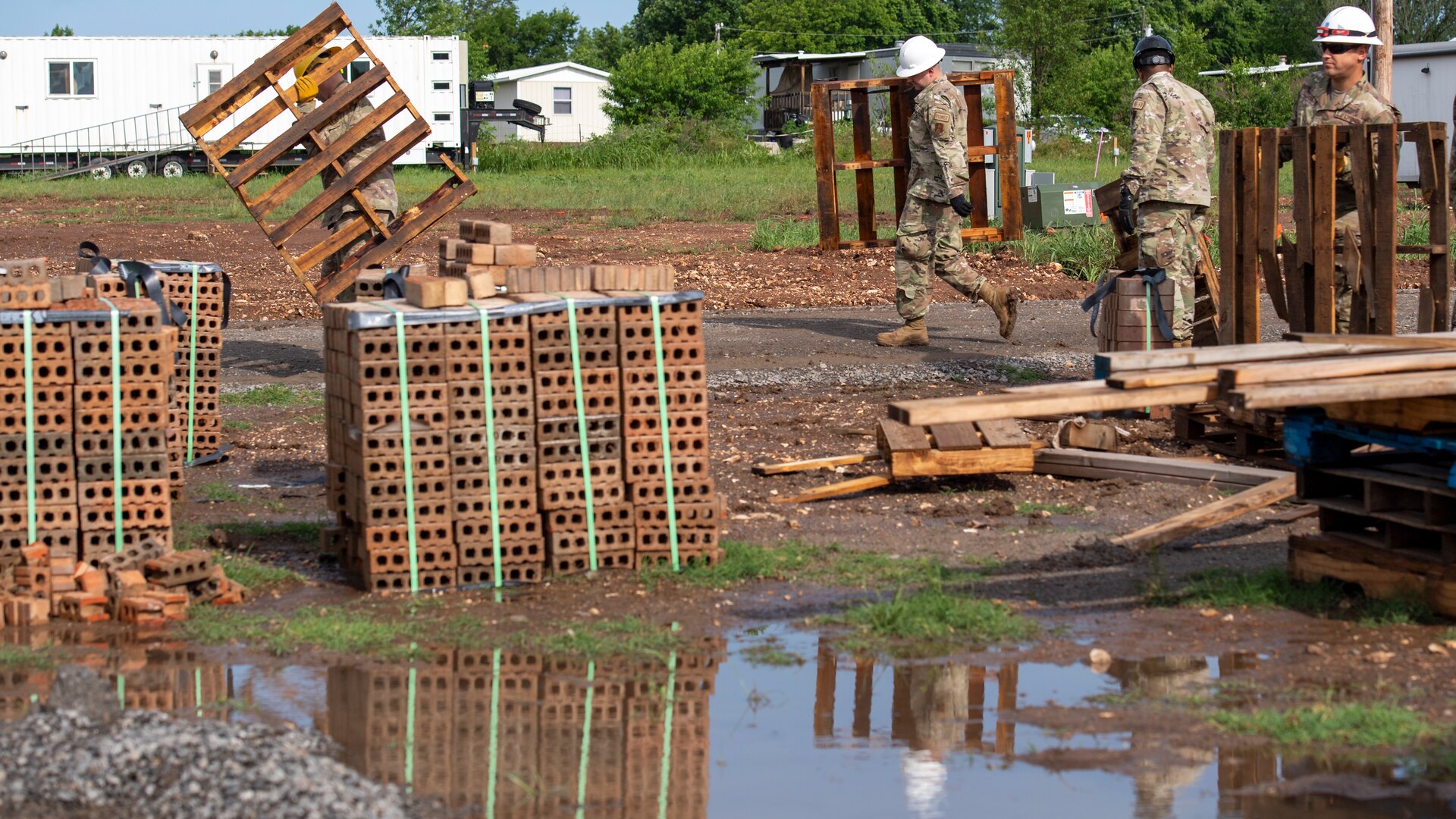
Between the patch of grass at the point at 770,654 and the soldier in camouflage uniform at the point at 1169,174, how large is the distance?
552 cm

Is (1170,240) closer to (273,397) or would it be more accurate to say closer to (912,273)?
(912,273)

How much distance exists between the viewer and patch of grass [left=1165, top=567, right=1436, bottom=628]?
637 centimetres

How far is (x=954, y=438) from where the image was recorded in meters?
9.05

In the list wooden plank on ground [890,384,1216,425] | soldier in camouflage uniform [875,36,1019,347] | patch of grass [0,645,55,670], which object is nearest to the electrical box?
soldier in camouflage uniform [875,36,1019,347]

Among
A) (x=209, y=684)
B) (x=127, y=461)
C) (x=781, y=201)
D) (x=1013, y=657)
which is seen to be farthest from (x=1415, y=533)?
(x=781, y=201)

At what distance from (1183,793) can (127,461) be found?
190 inches

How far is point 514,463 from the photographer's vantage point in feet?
23.5

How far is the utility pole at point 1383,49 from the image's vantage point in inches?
663

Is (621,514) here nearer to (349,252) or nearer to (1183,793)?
(1183,793)

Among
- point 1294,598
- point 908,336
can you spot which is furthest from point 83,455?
point 908,336

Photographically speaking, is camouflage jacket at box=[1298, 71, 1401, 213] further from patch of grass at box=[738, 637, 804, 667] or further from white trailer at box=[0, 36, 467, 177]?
white trailer at box=[0, 36, 467, 177]

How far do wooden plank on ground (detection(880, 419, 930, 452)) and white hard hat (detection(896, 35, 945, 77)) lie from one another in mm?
5080

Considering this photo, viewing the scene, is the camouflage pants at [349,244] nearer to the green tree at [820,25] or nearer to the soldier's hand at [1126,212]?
the soldier's hand at [1126,212]

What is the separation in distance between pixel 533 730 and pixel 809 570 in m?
2.30
